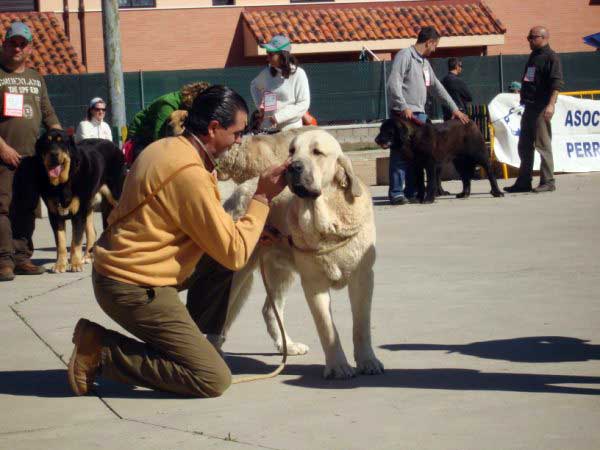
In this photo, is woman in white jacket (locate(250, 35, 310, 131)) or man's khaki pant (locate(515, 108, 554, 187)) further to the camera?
man's khaki pant (locate(515, 108, 554, 187))

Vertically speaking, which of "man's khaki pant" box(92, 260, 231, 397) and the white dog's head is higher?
the white dog's head

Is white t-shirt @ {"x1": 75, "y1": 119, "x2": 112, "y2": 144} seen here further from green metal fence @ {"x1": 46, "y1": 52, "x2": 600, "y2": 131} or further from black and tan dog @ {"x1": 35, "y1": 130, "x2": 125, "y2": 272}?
black and tan dog @ {"x1": 35, "y1": 130, "x2": 125, "y2": 272}

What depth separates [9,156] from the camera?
9.52m

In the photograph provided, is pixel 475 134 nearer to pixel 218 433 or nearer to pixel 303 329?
pixel 303 329

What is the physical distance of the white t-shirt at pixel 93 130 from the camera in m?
16.3

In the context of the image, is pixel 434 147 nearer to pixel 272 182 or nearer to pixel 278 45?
pixel 278 45

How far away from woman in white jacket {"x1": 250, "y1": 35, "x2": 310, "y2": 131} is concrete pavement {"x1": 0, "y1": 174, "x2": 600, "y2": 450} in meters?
1.72

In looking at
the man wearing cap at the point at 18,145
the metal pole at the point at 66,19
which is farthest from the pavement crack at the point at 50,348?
the metal pole at the point at 66,19

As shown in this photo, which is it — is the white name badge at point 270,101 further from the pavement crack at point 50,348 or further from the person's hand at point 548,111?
the person's hand at point 548,111

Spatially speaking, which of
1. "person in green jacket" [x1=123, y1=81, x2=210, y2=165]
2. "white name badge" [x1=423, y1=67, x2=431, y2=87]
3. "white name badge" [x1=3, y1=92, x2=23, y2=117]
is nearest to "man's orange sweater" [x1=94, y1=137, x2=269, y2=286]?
"person in green jacket" [x1=123, y1=81, x2=210, y2=165]

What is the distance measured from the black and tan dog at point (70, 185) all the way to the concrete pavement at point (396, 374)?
13.8 inches

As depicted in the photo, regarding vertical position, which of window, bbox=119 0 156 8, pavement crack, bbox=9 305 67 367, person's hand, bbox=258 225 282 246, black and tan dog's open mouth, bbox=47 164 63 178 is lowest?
pavement crack, bbox=9 305 67 367

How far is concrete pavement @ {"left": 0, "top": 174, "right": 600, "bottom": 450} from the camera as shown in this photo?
15.8 feet

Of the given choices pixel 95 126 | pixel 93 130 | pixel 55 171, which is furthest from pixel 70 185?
pixel 95 126
